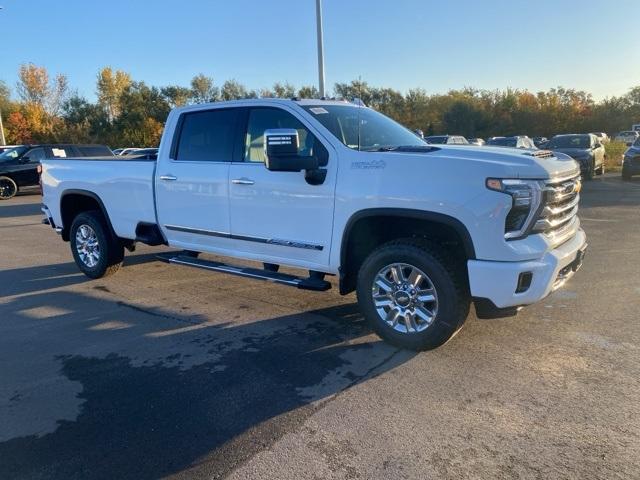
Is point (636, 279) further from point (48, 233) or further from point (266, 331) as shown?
point (48, 233)

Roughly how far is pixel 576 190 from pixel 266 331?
3007 millimetres

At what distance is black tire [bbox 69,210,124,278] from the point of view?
22.0ft

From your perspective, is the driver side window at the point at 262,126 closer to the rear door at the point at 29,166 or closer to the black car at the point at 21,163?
the black car at the point at 21,163

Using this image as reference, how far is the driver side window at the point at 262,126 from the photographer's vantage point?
482 centimetres

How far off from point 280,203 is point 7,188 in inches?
740

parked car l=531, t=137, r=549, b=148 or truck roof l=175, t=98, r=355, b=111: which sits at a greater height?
truck roof l=175, t=98, r=355, b=111

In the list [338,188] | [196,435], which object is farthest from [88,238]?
[196,435]

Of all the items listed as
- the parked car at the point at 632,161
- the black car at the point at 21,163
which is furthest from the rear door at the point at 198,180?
the parked car at the point at 632,161

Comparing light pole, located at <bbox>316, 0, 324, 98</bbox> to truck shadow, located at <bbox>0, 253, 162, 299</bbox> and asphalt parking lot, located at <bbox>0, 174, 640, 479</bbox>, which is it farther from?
asphalt parking lot, located at <bbox>0, 174, 640, 479</bbox>

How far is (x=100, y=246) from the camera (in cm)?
675

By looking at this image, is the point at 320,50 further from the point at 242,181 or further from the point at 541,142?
the point at 541,142

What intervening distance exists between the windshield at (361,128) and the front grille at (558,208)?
1.29m

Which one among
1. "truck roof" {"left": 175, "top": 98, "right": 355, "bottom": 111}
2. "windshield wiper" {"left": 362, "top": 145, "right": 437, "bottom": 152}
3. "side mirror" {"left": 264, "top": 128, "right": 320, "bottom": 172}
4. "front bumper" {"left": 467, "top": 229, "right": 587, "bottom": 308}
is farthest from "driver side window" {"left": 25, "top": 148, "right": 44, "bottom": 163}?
"front bumper" {"left": 467, "top": 229, "right": 587, "bottom": 308}

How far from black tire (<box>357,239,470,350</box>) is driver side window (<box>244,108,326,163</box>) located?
4.29ft
